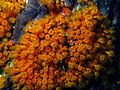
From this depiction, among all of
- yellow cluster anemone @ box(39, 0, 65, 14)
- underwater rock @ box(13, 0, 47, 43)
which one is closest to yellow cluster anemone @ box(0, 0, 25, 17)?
underwater rock @ box(13, 0, 47, 43)

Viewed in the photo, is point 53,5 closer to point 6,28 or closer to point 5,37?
point 6,28

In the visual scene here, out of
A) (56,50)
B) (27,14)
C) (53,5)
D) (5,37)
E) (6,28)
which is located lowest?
(56,50)

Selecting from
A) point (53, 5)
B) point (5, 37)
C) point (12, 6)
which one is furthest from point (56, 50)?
point (12, 6)

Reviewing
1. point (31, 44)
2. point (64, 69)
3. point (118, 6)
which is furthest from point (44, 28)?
point (118, 6)

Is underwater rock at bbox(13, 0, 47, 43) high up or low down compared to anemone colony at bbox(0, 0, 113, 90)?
up

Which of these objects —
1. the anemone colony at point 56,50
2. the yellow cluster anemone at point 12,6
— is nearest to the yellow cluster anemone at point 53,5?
the anemone colony at point 56,50

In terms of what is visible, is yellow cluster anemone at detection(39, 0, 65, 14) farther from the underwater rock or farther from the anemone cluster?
the anemone cluster

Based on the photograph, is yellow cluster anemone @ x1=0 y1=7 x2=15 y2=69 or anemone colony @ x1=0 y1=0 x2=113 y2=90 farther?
yellow cluster anemone @ x1=0 y1=7 x2=15 y2=69
